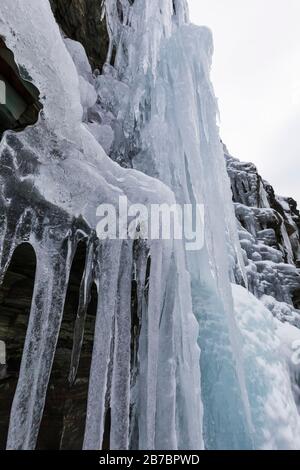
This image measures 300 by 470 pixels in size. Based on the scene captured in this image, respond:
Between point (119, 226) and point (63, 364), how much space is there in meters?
1.34

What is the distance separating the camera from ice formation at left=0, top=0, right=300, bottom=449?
171 centimetres

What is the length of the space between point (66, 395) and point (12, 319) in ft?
2.70

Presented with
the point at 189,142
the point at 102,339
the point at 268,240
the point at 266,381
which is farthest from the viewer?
the point at 268,240

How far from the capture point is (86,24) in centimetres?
398

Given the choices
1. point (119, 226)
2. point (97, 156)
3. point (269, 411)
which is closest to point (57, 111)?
point (97, 156)

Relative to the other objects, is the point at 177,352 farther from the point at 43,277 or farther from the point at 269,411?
the point at 269,411

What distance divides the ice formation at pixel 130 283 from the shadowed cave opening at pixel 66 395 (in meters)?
0.43

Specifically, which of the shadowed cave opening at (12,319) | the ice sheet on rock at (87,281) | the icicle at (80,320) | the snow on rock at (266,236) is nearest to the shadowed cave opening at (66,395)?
the shadowed cave opening at (12,319)

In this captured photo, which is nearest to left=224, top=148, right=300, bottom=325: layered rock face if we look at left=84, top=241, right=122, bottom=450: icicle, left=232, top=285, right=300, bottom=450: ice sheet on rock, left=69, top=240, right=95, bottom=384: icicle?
left=232, top=285, right=300, bottom=450: ice sheet on rock

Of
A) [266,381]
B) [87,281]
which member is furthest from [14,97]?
[266,381]

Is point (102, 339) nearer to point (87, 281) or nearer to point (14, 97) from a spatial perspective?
point (87, 281)

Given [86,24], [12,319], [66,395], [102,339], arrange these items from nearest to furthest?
[102,339] < [12,319] < [66,395] < [86,24]

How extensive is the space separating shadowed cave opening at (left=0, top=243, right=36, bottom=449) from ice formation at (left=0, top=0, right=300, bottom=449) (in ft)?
1.86

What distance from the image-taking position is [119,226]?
222 centimetres
